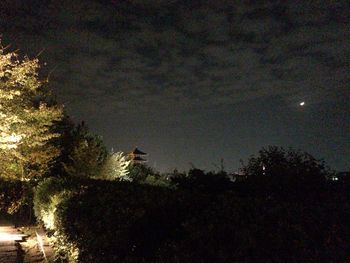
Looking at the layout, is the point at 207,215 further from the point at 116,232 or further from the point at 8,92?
the point at 8,92

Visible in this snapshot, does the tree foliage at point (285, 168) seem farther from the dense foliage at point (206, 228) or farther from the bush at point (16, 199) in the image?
the bush at point (16, 199)

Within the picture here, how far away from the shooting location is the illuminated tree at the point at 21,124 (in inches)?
637

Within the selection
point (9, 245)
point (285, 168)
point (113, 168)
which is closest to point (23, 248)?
point (9, 245)

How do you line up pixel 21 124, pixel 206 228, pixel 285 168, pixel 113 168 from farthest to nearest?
pixel 113 168
pixel 21 124
pixel 285 168
pixel 206 228

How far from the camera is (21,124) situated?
58.3 feet

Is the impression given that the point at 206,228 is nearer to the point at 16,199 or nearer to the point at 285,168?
the point at 285,168

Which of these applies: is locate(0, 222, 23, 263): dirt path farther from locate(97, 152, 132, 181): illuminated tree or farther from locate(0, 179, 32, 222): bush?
locate(97, 152, 132, 181): illuminated tree

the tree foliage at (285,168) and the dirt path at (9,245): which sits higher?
the tree foliage at (285,168)

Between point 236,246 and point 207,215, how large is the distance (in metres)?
0.94

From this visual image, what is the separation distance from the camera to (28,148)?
64.0ft

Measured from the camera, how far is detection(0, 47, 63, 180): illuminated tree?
53.1 feet

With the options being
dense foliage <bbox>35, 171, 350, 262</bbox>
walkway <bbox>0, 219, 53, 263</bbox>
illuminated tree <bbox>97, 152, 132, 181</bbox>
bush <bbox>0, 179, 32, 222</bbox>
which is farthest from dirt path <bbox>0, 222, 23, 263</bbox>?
illuminated tree <bbox>97, 152, 132, 181</bbox>

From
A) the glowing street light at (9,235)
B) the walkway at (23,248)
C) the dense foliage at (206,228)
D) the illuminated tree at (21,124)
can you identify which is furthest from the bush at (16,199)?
the dense foliage at (206,228)

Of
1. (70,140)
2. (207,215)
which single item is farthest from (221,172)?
(70,140)
